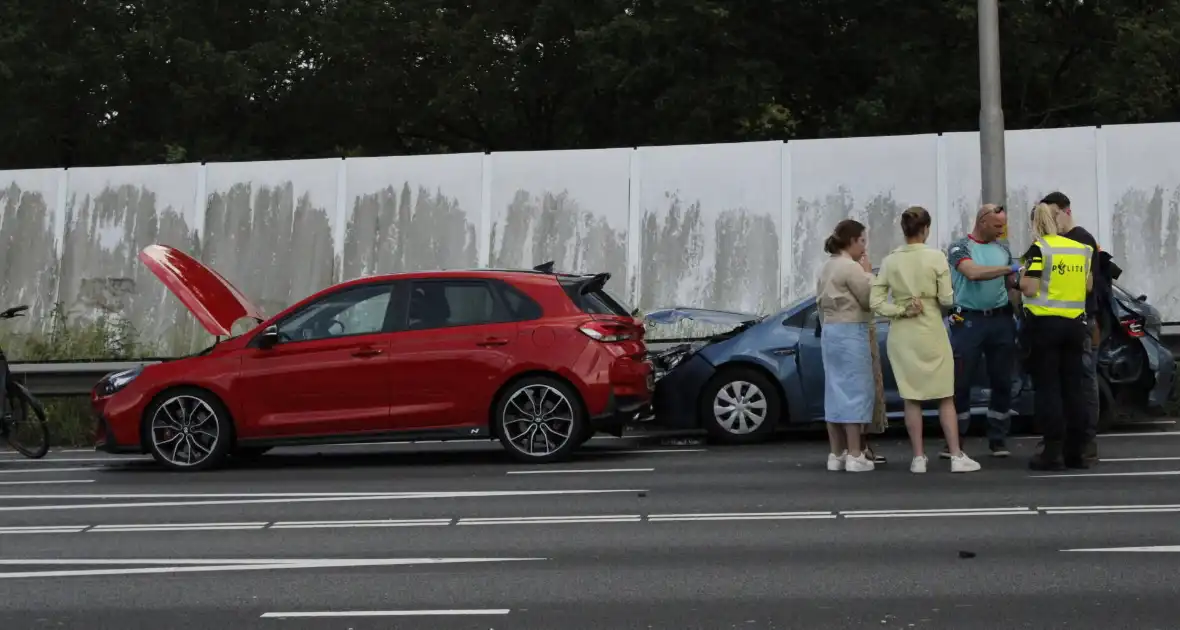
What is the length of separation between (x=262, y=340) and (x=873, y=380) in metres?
4.78

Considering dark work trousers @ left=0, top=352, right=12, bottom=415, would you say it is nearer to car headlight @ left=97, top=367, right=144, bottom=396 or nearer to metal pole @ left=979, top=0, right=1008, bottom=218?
car headlight @ left=97, top=367, right=144, bottom=396

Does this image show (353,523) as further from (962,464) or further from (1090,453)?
(1090,453)

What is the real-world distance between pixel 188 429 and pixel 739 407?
436 cm

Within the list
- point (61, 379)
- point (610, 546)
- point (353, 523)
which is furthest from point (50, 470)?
point (610, 546)

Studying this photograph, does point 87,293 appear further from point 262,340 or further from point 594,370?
point 594,370

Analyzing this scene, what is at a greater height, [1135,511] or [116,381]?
[116,381]

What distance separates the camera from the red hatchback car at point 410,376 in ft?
45.2

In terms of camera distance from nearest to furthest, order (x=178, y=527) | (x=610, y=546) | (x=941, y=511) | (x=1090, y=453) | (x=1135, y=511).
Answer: (x=610, y=546) → (x=1135, y=511) → (x=941, y=511) → (x=178, y=527) → (x=1090, y=453)

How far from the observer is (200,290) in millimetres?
16156

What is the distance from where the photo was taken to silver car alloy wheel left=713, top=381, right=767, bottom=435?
1484 cm

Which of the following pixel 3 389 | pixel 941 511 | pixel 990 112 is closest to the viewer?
pixel 941 511

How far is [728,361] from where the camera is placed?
1482 centimetres

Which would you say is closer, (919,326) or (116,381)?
(919,326)

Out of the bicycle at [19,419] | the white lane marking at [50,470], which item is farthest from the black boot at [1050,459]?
the bicycle at [19,419]
